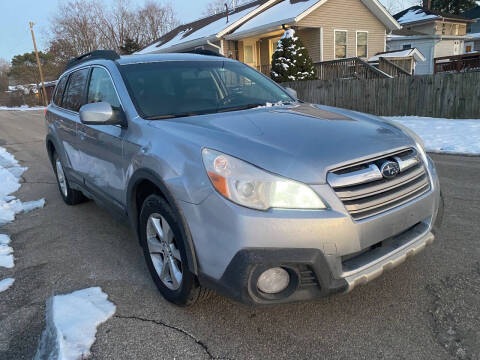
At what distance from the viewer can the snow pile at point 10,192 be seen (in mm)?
4973

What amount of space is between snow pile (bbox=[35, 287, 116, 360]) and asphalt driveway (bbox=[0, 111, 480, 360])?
A: 62 millimetres

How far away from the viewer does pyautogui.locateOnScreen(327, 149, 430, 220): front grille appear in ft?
6.78

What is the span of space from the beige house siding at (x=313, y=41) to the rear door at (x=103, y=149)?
62.5 feet

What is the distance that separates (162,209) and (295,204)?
2.96 feet

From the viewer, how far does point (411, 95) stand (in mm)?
11961

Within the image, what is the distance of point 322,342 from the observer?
224cm

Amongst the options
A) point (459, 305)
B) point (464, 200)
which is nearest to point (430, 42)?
point (464, 200)

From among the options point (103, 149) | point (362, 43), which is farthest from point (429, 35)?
point (103, 149)

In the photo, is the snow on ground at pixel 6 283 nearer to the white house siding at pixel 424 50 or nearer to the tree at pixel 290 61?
the tree at pixel 290 61

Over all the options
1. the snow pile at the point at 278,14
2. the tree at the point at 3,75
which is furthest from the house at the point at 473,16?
the tree at the point at 3,75

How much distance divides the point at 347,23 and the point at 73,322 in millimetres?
23070

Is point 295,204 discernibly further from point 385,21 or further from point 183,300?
point 385,21

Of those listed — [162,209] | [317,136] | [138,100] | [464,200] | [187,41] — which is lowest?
[464,200]

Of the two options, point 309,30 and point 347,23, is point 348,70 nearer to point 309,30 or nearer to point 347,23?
point 309,30
